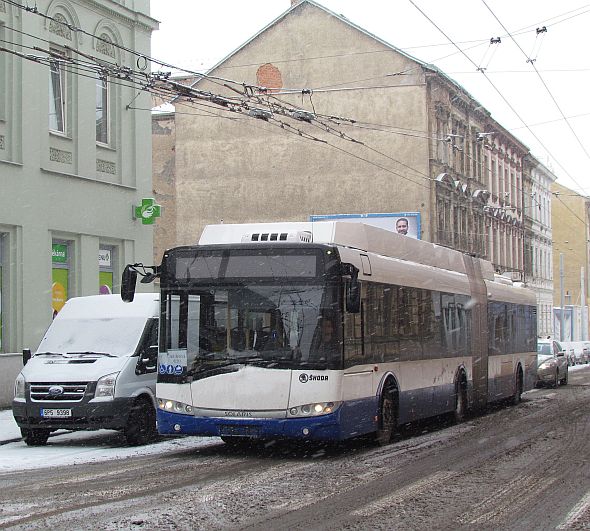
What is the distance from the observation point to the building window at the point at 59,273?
78.6 ft

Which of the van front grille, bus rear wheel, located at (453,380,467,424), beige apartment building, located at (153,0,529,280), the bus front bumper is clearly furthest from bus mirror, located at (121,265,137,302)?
beige apartment building, located at (153,0,529,280)

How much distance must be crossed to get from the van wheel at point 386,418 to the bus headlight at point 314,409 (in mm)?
1701

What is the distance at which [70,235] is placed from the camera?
24.3m

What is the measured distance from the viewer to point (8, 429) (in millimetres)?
17422

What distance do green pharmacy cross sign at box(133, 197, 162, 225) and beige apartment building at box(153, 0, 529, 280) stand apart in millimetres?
18275

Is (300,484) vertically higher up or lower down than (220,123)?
lower down

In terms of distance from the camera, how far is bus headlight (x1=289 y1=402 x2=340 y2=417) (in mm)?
13141

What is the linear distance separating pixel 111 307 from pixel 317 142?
29280 mm

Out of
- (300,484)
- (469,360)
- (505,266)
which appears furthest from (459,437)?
(505,266)

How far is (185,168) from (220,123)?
2427 mm

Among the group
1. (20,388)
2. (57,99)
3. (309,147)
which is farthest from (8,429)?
(309,147)

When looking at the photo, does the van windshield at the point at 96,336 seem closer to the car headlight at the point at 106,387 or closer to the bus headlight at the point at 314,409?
the car headlight at the point at 106,387

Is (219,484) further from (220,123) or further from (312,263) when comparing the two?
(220,123)

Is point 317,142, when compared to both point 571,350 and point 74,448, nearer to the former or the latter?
point 571,350
